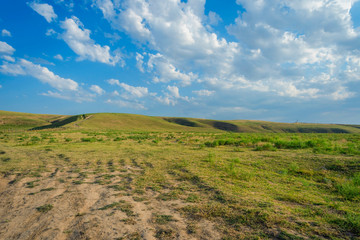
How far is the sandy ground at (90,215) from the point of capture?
342cm

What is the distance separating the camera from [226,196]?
4973 mm

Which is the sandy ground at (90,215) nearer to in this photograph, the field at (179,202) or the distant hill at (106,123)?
the field at (179,202)

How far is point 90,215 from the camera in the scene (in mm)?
4094

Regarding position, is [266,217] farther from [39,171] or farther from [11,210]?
[39,171]

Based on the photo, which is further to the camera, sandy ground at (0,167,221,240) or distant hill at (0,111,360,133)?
distant hill at (0,111,360,133)

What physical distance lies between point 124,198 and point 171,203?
1.33 meters

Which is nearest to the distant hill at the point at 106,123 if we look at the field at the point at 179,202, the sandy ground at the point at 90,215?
the field at the point at 179,202

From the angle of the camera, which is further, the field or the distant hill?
the distant hill

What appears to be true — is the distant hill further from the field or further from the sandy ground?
the sandy ground

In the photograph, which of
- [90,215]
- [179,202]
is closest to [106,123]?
[90,215]

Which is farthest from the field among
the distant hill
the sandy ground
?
the distant hill

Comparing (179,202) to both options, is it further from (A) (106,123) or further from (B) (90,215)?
(A) (106,123)

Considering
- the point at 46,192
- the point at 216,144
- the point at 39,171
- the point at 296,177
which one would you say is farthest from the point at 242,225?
the point at 216,144

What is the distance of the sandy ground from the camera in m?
3.42
